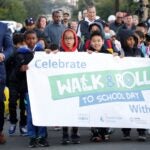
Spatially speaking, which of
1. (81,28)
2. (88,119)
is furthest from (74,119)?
(81,28)

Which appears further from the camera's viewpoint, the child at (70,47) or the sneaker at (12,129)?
the sneaker at (12,129)

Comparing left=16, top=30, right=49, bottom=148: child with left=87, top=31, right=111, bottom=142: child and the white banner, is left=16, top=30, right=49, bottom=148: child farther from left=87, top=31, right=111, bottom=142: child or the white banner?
left=87, top=31, right=111, bottom=142: child

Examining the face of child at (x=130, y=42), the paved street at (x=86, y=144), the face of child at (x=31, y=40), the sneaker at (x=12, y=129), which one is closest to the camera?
the paved street at (x=86, y=144)

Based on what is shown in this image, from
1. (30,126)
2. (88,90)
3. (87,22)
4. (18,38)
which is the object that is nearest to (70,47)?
(88,90)

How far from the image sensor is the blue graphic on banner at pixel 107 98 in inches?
384

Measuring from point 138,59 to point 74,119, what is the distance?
132 cm

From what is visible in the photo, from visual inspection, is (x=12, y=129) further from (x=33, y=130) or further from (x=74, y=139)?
(x=74, y=139)

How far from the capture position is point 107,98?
979 cm

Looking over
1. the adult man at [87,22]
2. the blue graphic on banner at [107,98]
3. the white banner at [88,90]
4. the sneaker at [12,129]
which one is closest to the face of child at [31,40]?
the white banner at [88,90]

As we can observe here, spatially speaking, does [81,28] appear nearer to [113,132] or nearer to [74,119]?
[113,132]

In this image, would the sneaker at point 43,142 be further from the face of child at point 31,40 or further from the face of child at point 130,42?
the face of child at point 130,42

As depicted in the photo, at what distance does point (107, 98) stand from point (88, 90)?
300 millimetres

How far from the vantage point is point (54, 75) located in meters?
9.71

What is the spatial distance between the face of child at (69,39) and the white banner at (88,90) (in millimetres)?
187
